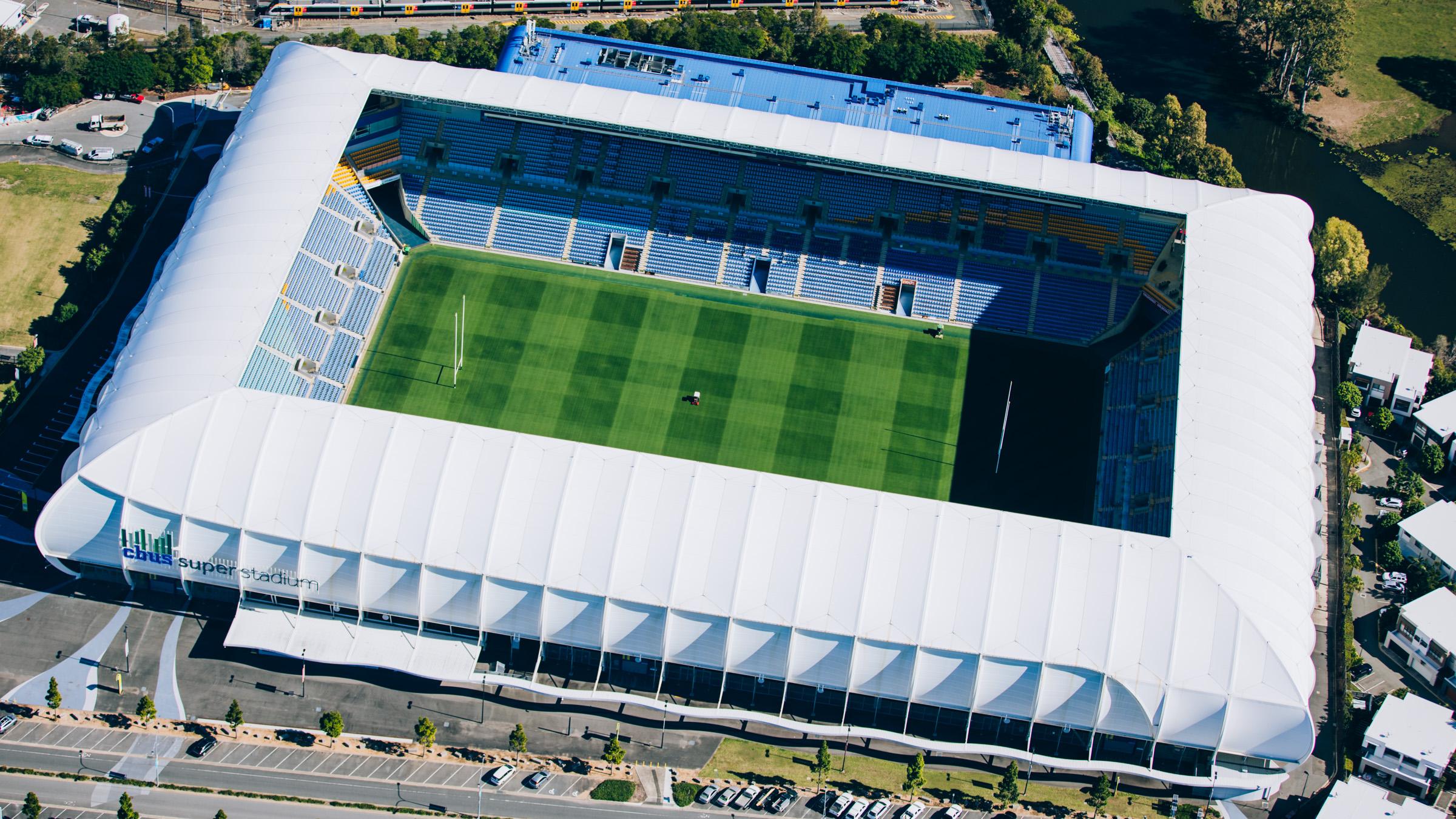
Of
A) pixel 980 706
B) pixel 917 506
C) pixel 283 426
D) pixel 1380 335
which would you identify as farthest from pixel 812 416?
pixel 1380 335

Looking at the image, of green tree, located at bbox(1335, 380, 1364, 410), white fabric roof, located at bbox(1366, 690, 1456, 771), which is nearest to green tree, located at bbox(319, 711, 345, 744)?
white fabric roof, located at bbox(1366, 690, 1456, 771)

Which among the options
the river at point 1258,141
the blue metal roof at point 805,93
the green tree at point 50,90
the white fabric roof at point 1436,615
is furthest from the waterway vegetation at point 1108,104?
the green tree at point 50,90

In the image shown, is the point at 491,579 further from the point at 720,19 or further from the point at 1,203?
the point at 720,19

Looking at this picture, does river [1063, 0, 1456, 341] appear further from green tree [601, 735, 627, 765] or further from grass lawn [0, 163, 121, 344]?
grass lawn [0, 163, 121, 344]

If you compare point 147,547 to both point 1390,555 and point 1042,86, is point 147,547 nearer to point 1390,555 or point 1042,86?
point 1390,555

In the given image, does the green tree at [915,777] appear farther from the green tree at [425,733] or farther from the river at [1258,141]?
the river at [1258,141]

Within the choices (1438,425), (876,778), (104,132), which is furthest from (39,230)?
(1438,425)
